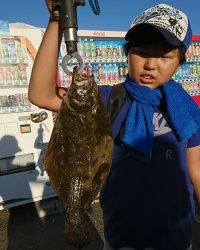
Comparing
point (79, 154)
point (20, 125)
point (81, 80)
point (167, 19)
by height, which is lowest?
point (20, 125)

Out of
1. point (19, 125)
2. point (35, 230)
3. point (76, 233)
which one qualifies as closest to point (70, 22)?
point (76, 233)

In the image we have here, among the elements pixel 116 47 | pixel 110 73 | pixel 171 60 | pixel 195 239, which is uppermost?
pixel 171 60

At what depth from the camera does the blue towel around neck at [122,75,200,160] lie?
2.10 metres

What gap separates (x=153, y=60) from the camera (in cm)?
208

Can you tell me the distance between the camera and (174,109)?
2.14 m

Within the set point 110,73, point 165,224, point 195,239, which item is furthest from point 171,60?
point 110,73

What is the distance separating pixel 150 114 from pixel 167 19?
503 mm

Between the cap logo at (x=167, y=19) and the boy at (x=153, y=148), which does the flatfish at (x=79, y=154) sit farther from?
the cap logo at (x=167, y=19)

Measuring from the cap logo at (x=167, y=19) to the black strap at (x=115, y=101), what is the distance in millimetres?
370

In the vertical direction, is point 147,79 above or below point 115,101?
above

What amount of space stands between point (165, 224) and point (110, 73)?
5.58 meters

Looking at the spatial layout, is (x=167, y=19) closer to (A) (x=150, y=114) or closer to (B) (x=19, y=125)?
(A) (x=150, y=114)

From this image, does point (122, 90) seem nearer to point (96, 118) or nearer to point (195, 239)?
point (96, 118)

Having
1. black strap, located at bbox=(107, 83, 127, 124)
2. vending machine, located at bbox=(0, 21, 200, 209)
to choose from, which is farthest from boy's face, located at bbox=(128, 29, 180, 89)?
vending machine, located at bbox=(0, 21, 200, 209)
